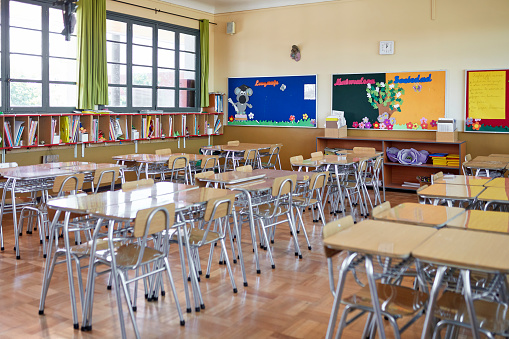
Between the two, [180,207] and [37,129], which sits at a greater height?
[37,129]

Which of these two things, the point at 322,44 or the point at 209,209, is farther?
the point at 322,44

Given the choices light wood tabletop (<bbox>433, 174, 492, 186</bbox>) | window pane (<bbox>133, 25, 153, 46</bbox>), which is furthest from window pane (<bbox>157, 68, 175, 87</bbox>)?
light wood tabletop (<bbox>433, 174, 492, 186</bbox>)

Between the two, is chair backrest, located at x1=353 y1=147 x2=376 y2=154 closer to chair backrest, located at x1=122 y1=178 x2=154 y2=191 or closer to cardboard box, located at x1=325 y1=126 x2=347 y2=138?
cardboard box, located at x1=325 y1=126 x2=347 y2=138

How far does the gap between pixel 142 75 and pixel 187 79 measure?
49.4 inches

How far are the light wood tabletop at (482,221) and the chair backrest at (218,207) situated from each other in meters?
1.54

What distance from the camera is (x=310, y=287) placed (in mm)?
4164

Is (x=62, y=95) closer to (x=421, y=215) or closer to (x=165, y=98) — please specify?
(x=165, y=98)

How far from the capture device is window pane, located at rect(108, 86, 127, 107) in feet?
29.2

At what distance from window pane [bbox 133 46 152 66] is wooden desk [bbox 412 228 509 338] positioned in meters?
7.69

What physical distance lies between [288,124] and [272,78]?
0.97 m

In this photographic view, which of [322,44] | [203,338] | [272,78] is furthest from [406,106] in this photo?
[203,338]

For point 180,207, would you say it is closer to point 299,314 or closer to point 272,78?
point 299,314

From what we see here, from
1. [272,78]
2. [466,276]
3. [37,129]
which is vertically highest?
[272,78]

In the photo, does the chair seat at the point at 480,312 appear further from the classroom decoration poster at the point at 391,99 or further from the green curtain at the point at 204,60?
the green curtain at the point at 204,60
